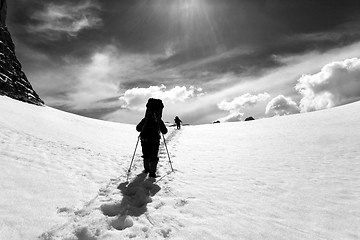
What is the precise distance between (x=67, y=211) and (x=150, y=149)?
4511 millimetres

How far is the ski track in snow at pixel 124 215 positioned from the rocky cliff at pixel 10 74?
9444cm

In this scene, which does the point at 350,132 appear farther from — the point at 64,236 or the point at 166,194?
the point at 64,236

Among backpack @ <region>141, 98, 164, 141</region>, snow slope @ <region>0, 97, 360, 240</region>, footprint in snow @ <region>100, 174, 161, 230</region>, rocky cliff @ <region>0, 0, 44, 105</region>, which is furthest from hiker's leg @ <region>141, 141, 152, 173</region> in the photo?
rocky cliff @ <region>0, 0, 44, 105</region>

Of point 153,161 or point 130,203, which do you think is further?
point 153,161

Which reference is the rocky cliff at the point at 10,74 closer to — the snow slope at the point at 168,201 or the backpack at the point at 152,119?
the backpack at the point at 152,119

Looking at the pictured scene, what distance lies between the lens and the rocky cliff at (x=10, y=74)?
95.0 m

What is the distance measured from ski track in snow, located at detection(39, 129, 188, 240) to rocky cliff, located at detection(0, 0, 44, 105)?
310ft

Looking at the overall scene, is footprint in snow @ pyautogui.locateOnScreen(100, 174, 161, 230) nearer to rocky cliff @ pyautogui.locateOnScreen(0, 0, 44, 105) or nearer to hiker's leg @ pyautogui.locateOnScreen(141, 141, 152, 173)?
hiker's leg @ pyautogui.locateOnScreen(141, 141, 152, 173)

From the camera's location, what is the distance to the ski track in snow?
418cm

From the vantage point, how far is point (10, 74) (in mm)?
110750

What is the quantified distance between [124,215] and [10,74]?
439 ft

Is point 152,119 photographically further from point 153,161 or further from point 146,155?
point 153,161

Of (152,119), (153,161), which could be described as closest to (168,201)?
(153,161)

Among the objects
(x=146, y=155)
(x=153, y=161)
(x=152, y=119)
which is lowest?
(x=153, y=161)
